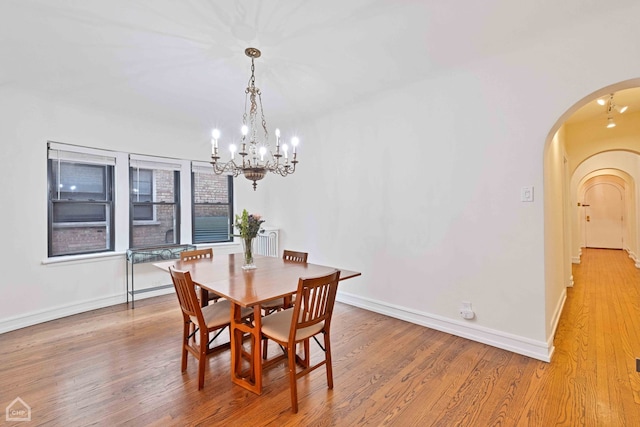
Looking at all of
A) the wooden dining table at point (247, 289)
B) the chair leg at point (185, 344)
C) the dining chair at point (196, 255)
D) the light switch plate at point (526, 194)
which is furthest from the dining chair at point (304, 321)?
the light switch plate at point (526, 194)

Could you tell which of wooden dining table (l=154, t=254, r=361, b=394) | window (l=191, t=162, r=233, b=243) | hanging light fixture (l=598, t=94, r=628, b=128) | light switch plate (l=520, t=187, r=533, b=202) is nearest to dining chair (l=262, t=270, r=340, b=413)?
wooden dining table (l=154, t=254, r=361, b=394)

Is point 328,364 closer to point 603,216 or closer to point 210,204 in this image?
point 210,204

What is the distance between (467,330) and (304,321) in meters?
1.92

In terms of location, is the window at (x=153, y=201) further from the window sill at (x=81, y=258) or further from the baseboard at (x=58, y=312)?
the baseboard at (x=58, y=312)

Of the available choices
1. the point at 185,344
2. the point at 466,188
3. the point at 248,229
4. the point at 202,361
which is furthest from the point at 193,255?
the point at 466,188

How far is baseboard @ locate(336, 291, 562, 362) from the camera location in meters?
2.51

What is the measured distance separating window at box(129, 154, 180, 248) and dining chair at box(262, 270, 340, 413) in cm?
322

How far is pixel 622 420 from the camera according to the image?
5.78ft

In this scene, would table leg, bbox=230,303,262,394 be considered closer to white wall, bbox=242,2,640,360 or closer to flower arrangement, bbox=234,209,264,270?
flower arrangement, bbox=234,209,264,270

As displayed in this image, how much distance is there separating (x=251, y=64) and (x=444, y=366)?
127 inches

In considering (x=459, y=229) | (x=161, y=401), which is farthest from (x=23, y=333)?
(x=459, y=229)

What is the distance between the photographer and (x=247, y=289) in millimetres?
2053

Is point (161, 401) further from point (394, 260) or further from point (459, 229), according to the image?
point (459, 229)

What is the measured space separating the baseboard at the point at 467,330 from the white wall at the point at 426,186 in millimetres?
12
